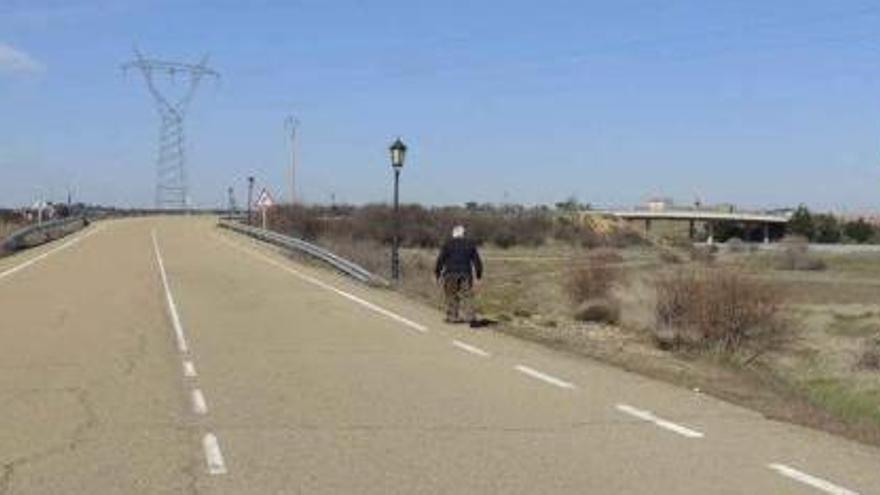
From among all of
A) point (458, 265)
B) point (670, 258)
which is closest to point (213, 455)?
point (458, 265)

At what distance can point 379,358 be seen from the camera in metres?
19.0

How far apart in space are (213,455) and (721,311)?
21.9m

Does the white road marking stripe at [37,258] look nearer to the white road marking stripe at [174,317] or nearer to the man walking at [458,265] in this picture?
the white road marking stripe at [174,317]

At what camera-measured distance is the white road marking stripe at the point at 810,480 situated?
31.8 feet

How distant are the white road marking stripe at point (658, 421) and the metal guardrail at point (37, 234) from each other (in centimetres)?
4457

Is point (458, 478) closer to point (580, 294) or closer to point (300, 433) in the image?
point (300, 433)

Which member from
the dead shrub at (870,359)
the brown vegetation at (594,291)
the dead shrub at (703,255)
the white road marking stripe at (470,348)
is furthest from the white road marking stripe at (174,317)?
the dead shrub at (703,255)

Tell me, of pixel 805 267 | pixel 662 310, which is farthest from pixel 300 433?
pixel 805 267

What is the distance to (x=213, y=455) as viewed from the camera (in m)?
10.9

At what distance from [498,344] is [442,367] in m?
3.80

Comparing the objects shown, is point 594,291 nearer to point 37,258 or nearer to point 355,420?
point 37,258

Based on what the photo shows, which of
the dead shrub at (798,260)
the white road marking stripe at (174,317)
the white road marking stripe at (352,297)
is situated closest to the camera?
the white road marking stripe at (174,317)

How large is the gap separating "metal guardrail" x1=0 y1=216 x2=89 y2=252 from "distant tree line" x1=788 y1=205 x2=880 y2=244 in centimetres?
10721

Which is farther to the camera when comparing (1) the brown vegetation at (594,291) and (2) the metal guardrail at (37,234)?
(2) the metal guardrail at (37,234)
